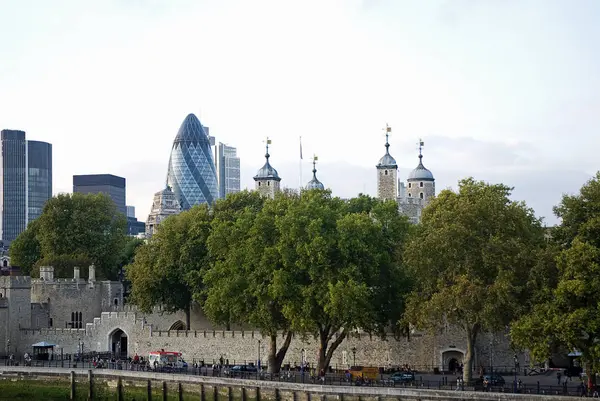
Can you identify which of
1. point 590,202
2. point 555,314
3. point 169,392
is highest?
point 590,202

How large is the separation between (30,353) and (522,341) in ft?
129

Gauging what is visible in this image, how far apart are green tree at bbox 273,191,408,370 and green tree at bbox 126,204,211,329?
1501cm

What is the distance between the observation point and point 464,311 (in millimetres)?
56219

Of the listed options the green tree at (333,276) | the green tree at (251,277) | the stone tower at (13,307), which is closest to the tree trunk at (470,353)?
the green tree at (333,276)

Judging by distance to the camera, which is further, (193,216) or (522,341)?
(193,216)

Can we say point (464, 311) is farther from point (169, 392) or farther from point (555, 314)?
point (169, 392)

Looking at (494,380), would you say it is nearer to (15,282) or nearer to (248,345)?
(248,345)

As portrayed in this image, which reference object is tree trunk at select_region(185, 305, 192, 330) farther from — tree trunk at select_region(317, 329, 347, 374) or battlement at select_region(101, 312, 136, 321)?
tree trunk at select_region(317, 329, 347, 374)

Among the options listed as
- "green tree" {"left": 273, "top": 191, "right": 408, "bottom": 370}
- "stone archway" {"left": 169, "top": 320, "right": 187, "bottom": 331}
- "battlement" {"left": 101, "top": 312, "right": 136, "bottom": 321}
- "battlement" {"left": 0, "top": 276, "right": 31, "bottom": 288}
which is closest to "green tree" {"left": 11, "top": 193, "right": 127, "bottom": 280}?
"stone archway" {"left": 169, "top": 320, "right": 187, "bottom": 331}

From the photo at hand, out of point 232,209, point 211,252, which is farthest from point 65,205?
point 211,252

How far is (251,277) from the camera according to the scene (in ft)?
214

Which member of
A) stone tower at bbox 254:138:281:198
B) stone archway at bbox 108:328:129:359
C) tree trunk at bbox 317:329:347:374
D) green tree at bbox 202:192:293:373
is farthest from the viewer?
stone tower at bbox 254:138:281:198

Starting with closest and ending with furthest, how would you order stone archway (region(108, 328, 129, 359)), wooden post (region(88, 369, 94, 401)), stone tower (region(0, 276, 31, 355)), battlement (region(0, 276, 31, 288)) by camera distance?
wooden post (region(88, 369, 94, 401))
stone tower (region(0, 276, 31, 355))
battlement (region(0, 276, 31, 288))
stone archway (region(108, 328, 129, 359))

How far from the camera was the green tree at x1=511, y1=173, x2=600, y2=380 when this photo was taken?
5020cm
